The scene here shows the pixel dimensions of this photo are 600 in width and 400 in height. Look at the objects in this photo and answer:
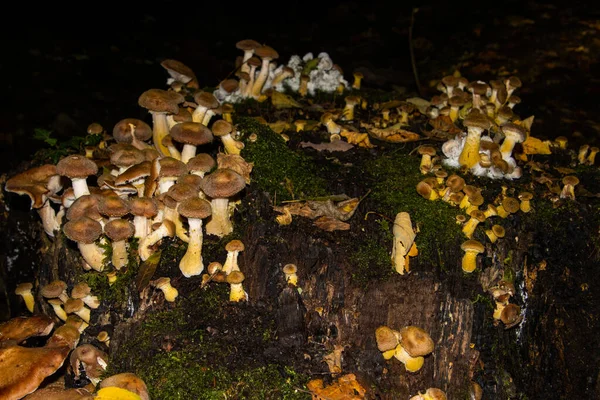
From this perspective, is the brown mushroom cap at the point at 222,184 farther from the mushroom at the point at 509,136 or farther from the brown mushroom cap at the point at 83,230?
the mushroom at the point at 509,136

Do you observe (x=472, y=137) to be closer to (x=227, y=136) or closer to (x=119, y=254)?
(x=227, y=136)

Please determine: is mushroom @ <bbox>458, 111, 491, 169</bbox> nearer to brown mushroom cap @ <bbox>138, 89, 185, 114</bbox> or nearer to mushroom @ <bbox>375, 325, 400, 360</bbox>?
mushroom @ <bbox>375, 325, 400, 360</bbox>

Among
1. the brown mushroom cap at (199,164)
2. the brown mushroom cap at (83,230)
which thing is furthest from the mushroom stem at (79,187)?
the brown mushroom cap at (199,164)

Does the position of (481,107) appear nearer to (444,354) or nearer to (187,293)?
(444,354)

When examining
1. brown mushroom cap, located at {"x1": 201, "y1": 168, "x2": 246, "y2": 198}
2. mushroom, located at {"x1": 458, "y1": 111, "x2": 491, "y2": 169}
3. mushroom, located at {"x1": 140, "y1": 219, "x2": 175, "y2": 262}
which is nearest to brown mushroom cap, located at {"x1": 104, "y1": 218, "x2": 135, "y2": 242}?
mushroom, located at {"x1": 140, "y1": 219, "x2": 175, "y2": 262}

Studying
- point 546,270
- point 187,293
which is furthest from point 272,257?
point 546,270
